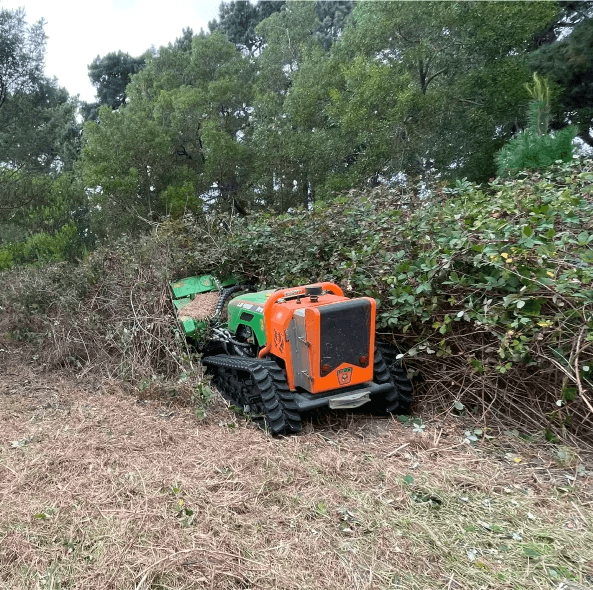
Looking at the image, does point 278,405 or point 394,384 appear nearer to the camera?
point 278,405

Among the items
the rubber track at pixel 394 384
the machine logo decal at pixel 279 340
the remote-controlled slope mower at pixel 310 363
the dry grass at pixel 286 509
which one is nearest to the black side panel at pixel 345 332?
the remote-controlled slope mower at pixel 310 363

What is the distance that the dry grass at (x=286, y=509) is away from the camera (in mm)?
2029

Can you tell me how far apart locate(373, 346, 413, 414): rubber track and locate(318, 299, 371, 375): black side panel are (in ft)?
0.77

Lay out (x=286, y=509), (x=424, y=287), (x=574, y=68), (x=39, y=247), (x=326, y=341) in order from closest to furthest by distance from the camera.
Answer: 1. (x=286, y=509)
2. (x=326, y=341)
3. (x=424, y=287)
4. (x=39, y=247)
5. (x=574, y=68)

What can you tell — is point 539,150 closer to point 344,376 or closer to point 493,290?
point 493,290

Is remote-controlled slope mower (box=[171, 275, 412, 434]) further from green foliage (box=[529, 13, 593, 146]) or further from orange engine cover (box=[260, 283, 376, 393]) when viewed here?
green foliage (box=[529, 13, 593, 146])

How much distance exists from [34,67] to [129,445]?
9.88 meters

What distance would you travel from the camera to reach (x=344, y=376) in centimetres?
349

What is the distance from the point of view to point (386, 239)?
4.25m

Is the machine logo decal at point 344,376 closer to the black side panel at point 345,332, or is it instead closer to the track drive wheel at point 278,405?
the black side panel at point 345,332

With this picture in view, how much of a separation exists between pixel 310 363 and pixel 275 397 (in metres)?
0.34

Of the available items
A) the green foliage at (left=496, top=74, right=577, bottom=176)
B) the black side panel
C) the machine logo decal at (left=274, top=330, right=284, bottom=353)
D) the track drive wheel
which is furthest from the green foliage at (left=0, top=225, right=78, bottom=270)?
the green foliage at (left=496, top=74, right=577, bottom=176)

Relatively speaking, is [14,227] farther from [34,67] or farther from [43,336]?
[43,336]

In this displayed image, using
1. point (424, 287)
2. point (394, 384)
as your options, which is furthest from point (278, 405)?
point (424, 287)
